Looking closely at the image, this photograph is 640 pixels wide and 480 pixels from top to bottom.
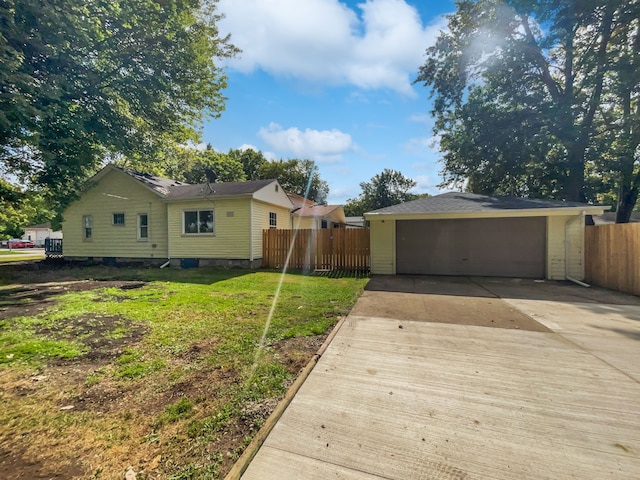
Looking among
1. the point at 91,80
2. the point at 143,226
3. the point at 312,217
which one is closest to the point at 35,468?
the point at 91,80

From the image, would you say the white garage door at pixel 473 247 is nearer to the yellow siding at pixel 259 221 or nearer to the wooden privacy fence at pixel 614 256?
the wooden privacy fence at pixel 614 256

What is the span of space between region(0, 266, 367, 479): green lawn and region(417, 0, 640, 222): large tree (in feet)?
43.1

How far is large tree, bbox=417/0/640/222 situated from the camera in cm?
1184

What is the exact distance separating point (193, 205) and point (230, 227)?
2146 millimetres

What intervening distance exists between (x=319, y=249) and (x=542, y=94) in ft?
44.8

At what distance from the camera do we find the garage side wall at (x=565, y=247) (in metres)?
8.59

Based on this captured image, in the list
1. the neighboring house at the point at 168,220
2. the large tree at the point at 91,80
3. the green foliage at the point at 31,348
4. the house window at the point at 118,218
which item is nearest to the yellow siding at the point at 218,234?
the neighboring house at the point at 168,220

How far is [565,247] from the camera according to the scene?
8.73 metres

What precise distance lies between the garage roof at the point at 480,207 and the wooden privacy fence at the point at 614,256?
951mm

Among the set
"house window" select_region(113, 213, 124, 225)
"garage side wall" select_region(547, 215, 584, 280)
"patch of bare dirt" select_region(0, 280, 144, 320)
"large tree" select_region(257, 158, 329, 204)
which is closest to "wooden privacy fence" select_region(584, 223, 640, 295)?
"garage side wall" select_region(547, 215, 584, 280)

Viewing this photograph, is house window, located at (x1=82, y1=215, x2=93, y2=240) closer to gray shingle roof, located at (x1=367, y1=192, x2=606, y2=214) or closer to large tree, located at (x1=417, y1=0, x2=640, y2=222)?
gray shingle roof, located at (x1=367, y1=192, x2=606, y2=214)

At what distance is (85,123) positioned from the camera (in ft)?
30.2

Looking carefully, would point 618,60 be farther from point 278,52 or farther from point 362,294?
point 362,294

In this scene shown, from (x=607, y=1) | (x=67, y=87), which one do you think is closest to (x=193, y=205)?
(x=67, y=87)
